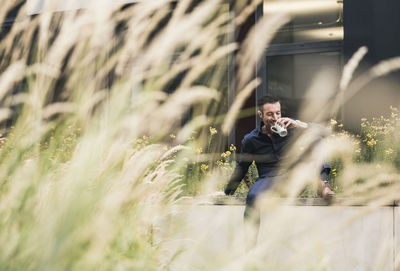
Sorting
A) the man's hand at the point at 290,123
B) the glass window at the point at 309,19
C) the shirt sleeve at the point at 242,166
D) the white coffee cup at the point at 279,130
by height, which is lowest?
the shirt sleeve at the point at 242,166

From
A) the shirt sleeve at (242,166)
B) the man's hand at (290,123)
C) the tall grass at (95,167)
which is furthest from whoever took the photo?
the shirt sleeve at (242,166)

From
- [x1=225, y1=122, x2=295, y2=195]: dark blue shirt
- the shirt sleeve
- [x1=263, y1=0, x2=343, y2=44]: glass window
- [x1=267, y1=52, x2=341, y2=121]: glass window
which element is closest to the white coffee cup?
[x1=225, y1=122, x2=295, y2=195]: dark blue shirt

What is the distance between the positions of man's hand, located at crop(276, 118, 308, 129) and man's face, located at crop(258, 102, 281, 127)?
8 centimetres

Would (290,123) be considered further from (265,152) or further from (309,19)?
(309,19)

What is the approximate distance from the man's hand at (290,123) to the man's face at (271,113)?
0.08 metres

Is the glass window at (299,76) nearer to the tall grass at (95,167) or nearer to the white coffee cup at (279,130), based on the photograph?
the white coffee cup at (279,130)

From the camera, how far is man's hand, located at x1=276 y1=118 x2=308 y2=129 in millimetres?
4129

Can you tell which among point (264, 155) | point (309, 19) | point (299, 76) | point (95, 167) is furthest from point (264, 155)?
point (309, 19)

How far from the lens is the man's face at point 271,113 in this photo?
433 cm

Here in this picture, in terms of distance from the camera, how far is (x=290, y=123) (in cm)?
423

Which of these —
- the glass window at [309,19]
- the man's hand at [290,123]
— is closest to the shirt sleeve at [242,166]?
the man's hand at [290,123]

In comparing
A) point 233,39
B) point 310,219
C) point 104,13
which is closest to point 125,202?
point 310,219

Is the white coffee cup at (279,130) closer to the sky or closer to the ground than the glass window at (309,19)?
closer to the ground

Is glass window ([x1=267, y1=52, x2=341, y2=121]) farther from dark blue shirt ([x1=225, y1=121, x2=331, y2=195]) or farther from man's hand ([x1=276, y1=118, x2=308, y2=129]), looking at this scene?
man's hand ([x1=276, y1=118, x2=308, y2=129])
